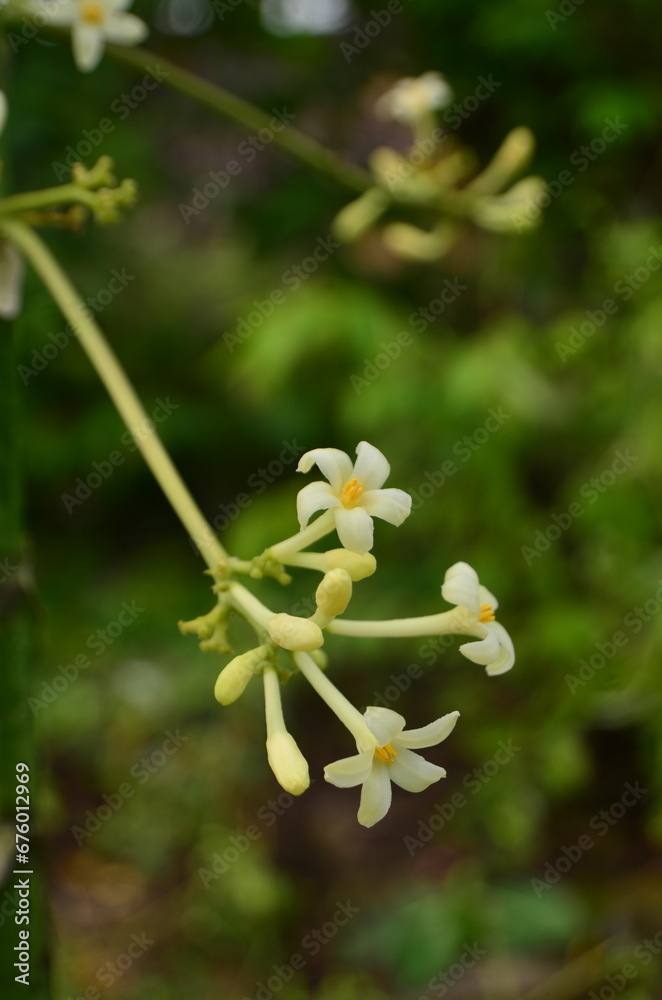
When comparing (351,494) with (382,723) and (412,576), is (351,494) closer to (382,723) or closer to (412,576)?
(382,723)

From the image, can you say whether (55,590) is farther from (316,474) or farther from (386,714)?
(386,714)

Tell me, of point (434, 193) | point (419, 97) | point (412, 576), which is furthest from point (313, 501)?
Answer: point (412, 576)

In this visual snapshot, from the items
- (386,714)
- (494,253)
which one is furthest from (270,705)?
(494,253)

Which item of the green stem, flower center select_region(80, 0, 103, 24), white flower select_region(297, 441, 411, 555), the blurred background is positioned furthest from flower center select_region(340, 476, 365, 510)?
the blurred background

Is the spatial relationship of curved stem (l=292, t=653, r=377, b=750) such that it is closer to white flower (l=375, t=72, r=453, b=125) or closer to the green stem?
the green stem

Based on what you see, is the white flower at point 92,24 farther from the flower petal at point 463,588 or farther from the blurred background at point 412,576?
the blurred background at point 412,576

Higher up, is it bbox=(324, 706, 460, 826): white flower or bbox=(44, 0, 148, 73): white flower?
bbox=(44, 0, 148, 73): white flower
